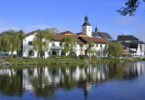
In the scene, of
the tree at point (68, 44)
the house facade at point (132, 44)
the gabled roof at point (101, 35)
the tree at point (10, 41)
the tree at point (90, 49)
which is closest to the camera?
the tree at point (10, 41)

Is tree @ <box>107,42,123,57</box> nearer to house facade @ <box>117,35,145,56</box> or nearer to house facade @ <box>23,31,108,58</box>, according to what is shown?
house facade @ <box>23,31,108,58</box>

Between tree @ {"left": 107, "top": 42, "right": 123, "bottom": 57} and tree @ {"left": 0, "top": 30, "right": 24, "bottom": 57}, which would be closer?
tree @ {"left": 0, "top": 30, "right": 24, "bottom": 57}

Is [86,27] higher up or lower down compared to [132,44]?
higher up

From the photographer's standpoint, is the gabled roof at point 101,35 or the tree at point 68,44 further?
the gabled roof at point 101,35

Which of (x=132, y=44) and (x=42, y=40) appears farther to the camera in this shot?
(x=132, y=44)

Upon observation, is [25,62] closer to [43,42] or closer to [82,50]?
[43,42]

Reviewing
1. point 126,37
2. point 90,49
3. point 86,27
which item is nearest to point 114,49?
point 90,49

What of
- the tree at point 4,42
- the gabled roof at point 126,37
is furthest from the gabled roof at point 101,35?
the tree at point 4,42

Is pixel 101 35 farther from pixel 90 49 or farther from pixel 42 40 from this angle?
pixel 42 40

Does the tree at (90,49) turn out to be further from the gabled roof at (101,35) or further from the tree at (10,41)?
the gabled roof at (101,35)

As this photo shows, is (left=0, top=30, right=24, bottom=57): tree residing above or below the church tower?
below

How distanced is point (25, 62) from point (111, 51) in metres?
24.6

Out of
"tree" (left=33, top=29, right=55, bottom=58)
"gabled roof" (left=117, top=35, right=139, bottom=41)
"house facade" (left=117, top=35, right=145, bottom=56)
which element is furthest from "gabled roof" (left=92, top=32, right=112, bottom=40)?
"tree" (left=33, top=29, right=55, bottom=58)

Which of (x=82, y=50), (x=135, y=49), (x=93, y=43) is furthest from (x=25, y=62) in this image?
(x=135, y=49)
